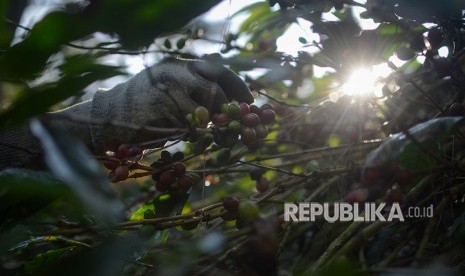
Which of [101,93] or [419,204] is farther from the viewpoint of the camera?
[101,93]

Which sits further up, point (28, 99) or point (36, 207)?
point (28, 99)

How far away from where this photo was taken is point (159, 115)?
126cm

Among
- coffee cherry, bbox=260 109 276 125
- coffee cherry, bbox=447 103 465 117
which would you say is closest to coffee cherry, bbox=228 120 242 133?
coffee cherry, bbox=260 109 276 125

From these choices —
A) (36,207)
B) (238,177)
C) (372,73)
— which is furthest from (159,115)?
(238,177)

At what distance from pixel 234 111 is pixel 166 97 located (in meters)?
0.19

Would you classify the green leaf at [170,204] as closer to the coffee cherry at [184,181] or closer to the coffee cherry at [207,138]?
the coffee cherry at [184,181]

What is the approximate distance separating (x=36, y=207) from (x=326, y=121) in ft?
3.93

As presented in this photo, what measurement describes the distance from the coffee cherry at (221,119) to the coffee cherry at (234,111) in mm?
12

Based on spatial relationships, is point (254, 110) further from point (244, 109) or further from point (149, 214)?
point (149, 214)

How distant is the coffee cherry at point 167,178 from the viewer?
4.00 ft

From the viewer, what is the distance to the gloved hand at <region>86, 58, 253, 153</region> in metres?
1.25

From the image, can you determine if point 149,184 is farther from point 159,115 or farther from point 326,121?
point 326,121

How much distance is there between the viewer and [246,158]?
1.99 meters

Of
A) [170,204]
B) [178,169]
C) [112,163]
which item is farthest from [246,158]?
[112,163]
